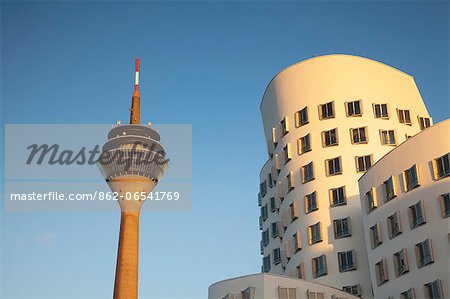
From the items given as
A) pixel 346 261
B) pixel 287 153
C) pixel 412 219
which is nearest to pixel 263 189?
pixel 287 153

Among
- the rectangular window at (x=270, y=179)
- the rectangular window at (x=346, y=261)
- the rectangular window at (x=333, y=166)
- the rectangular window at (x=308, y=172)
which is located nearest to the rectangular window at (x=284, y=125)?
the rectangular window at (x=308, y=172)

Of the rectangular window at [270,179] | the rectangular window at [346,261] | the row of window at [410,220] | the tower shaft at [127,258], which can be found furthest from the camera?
the tower shaft at [127,258]

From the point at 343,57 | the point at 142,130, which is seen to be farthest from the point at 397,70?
the point at 142,130

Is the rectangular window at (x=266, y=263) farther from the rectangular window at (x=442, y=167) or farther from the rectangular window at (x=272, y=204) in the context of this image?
the rectangular window at (x=442, y=167)

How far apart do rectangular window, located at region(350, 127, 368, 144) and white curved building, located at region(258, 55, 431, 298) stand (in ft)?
0.30

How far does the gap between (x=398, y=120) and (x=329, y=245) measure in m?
14.6

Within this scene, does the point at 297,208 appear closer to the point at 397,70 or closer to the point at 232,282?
the point at 232,282

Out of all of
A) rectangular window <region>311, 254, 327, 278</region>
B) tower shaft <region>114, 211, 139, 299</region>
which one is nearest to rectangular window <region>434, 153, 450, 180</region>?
rectangular window <region>311, 254, 327, 278</region>

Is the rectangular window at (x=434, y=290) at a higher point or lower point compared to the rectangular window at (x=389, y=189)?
lower

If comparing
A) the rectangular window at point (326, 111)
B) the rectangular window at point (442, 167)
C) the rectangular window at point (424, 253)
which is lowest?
the rectangular window at point (424, 253)

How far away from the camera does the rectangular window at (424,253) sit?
37.1m

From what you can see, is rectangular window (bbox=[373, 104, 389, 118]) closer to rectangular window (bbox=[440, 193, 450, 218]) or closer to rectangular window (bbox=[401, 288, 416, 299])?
rectangular window (bbox=[440, 193, 450, 218])

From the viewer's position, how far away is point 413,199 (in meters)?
39.6

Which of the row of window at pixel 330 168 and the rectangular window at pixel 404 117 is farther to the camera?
the rectangular window at pixel 404 117
